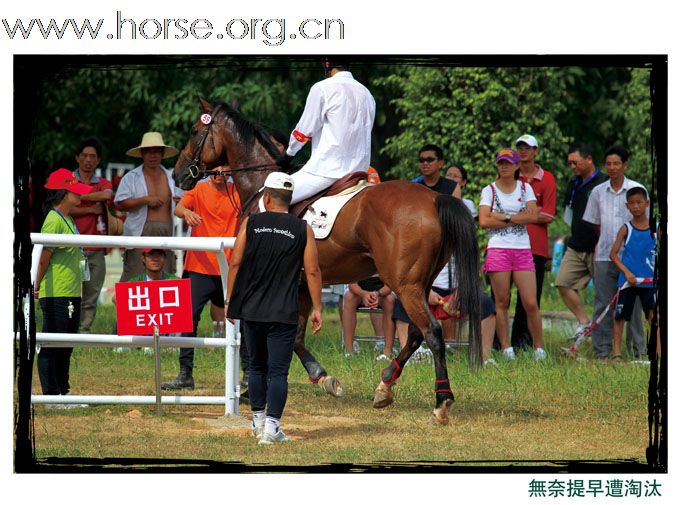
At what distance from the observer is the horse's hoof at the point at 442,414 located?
352 inches

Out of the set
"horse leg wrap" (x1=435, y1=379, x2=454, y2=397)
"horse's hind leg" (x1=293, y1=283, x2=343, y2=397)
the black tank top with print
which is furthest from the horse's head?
"horse leg wrap" (x1=435, y1=379, x2=454, y2=397)

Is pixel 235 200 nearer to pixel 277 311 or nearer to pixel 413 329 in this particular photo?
pixel 413 329

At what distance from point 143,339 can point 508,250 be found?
16.4 feet

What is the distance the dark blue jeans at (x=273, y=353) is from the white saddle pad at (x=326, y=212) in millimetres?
1697

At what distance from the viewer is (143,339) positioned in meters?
8.97

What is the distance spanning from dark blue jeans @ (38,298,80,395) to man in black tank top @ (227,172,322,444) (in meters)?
1.97

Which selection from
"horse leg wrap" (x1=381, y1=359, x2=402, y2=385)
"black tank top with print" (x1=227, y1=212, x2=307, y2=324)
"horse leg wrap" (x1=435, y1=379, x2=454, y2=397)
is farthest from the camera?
"horse leg wrap" (x1=381, y1=359, x2=402, y2=385)

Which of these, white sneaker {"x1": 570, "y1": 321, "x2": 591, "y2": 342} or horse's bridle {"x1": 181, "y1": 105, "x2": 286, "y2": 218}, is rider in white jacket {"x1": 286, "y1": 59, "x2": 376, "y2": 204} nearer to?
horse's bridle {"x1": 181, "y1": 105, "x2": 286, "y2": 218}

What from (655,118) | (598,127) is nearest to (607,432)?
(655,118)

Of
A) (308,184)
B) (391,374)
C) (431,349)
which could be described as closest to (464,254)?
(431,349)

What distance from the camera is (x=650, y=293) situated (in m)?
12.7

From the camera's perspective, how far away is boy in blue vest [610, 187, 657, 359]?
41.5 ft

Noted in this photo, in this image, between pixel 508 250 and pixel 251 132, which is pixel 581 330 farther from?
pixel 251 132

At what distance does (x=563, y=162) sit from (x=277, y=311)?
1502 cm
